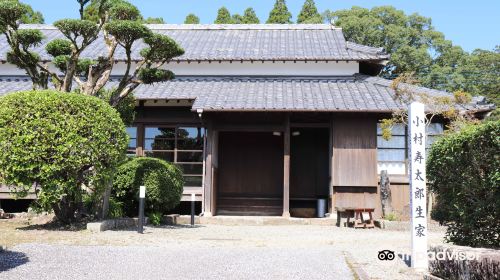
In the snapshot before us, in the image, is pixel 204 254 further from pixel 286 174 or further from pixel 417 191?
pixel 286 174

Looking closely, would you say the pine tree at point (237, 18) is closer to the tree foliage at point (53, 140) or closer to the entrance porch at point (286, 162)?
the entrance porch at point (286, 162)

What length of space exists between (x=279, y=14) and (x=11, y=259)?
33046 mm

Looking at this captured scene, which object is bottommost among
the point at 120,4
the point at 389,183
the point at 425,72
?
the point at 389,183

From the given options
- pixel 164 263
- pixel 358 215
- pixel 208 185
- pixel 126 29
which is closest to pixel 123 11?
pixel 126 29

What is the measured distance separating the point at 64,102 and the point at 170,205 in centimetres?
432

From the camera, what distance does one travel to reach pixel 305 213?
55.3ft

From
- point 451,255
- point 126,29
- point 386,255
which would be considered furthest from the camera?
point 126,29

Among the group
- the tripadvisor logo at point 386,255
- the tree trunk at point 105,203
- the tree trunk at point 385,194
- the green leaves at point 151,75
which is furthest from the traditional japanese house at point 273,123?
the tripadvisor logo at point 386,255

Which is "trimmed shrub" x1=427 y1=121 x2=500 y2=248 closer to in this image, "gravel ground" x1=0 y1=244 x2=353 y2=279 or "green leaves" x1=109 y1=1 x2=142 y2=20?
"gravel ground" x1=0 y1=244 x2=353 y2=279

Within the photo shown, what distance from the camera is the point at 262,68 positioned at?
17.9m

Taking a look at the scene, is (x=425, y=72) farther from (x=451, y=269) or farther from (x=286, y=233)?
(x=451, y=269)

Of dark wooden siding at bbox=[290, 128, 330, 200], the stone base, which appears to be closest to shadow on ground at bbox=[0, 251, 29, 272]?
Answer: the stone base

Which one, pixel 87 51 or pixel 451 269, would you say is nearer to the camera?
pixel 451 269

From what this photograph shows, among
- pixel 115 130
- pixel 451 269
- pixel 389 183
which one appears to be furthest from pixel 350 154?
pixel 451 269
